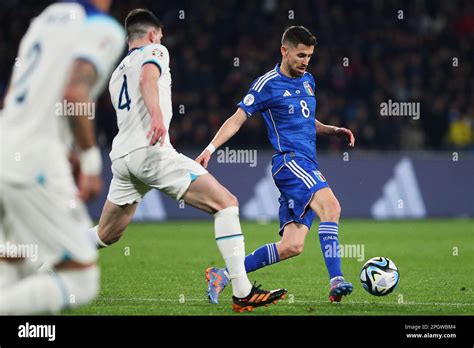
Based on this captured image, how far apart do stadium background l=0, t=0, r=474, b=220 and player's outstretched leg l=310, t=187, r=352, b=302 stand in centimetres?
972

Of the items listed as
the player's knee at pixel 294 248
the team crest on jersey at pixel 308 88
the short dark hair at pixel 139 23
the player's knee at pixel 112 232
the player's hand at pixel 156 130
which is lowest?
the player's knee at pixel 294 248

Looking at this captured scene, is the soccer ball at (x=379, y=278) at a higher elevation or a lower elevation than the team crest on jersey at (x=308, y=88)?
lower

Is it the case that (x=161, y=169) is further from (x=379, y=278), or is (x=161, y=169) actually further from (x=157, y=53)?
(x=379, y=278)

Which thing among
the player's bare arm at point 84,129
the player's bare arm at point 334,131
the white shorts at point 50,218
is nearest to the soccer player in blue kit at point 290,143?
the player's bare arm at point 334,131

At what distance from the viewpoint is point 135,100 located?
6.91 m

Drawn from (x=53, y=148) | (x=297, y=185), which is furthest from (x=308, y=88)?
(x=53, y=148)

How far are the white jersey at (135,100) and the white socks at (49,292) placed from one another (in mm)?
2360

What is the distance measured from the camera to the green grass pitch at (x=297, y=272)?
7.36 metres

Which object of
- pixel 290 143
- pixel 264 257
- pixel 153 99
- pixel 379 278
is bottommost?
pixel 379 278

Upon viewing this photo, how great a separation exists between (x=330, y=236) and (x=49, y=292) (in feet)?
11.8

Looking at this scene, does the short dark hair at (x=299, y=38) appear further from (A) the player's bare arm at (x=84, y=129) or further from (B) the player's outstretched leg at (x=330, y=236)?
(A) the player's bare arm at (x=84, y=129)

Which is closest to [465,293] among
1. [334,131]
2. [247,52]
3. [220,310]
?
[334,131]

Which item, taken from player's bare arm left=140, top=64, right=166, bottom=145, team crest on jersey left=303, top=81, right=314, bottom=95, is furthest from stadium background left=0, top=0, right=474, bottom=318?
player's bare arm left=140, top=64, right=166, bottom=145
